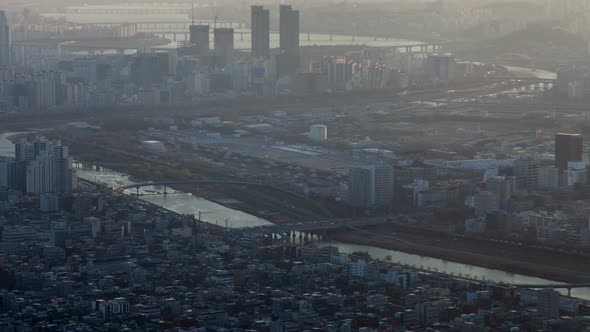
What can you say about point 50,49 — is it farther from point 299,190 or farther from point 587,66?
point 299,190

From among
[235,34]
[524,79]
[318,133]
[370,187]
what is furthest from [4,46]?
[370,187]

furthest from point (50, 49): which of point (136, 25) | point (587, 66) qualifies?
point (587, 66)

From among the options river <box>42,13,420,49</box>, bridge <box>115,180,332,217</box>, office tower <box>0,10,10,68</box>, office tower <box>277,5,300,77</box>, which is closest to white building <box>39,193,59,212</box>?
bridge <box>115,180,332,217</box>

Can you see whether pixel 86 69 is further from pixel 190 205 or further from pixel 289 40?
pixel 190 205

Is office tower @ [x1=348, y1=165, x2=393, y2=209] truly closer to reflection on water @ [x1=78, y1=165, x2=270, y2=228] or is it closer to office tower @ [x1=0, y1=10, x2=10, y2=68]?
reflection on water @ [x1=78, y1=165, x2=270, y2=228]

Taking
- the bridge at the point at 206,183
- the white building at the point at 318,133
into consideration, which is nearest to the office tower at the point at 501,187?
the bridge at the point at 206,183
